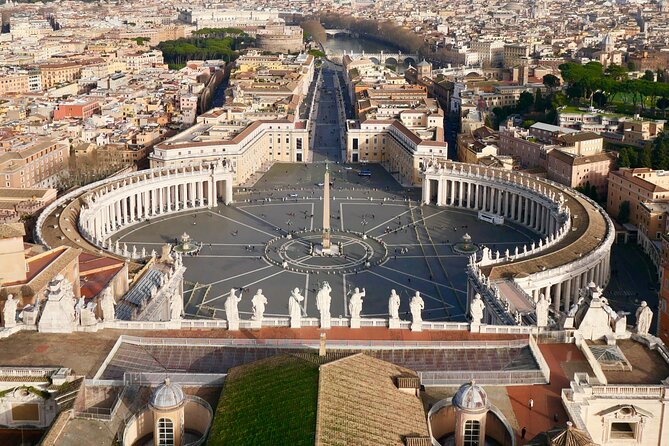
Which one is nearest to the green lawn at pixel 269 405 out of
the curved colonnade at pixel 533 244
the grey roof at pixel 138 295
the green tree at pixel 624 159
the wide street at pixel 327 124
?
the grey roof at pixel 138 295

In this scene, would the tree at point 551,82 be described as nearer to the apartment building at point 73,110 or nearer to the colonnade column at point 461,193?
the colonnade column at point 461,193

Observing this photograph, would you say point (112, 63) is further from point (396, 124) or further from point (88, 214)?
point (88, 214)

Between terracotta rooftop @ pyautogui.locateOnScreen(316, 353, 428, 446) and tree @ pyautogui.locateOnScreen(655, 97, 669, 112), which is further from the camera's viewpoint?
tree @ pyautogui.locateOnScreen(655, 97, 669, 112)

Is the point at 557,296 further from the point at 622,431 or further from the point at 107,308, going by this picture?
the point at 107,308

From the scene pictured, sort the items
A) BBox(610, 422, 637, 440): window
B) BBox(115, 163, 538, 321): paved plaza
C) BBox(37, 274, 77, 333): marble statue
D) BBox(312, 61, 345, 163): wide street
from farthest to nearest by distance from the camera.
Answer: BBox(312, 61, 345, 163): wide street < BBox(115, 163, 538, 321): paved plaza < BBox(37, 274, 77, 333): marble statue < BBox(610, 422, 637, 440): window

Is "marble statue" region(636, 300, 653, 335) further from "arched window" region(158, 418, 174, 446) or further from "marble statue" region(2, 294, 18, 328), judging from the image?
"marble statue" region(2, 294, 18, 328)

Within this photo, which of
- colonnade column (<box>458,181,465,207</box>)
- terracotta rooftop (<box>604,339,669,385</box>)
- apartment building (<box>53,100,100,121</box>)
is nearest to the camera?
terracotta rooftop (<box>604,339,669,385</box>)

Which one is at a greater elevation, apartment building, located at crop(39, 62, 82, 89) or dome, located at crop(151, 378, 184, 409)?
dome, located at crop(151, 378, 184, 409)

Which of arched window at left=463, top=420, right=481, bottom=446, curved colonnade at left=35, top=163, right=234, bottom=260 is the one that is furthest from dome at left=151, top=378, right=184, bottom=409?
curved colonnade at left=35, top=163, right=234, bottom=260
